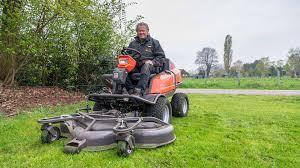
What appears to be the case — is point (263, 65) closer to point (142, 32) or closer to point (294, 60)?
point (294, 60)

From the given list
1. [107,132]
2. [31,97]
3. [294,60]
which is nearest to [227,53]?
[294,60]

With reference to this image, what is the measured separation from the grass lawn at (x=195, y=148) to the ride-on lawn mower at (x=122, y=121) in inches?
5.0

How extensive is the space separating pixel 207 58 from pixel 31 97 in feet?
219

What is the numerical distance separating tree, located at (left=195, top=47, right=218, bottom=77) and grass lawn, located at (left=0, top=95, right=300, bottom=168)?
66.0 m

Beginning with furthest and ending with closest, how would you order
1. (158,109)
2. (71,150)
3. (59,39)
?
(59,39), (158,109), (71,150)

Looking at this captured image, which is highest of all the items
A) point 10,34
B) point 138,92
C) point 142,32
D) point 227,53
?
point 227,53

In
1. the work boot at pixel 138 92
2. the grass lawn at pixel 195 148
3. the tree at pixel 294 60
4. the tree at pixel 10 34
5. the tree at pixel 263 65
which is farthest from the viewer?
the tree at pixel 263 65

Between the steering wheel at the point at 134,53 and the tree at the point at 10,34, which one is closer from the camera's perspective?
the steering wheel at the point at 134,53

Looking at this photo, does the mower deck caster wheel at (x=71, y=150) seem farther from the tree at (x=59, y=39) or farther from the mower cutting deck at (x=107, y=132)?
the tree at (x=59, y=39)

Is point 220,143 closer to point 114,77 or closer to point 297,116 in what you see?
point 114,77

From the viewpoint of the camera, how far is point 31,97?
9.31 meters

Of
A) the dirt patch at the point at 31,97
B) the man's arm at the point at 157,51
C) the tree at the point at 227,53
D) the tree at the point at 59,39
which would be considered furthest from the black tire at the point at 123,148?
the tree at the point at 227,53

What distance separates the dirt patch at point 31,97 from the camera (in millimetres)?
8020

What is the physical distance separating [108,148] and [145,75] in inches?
68.1
